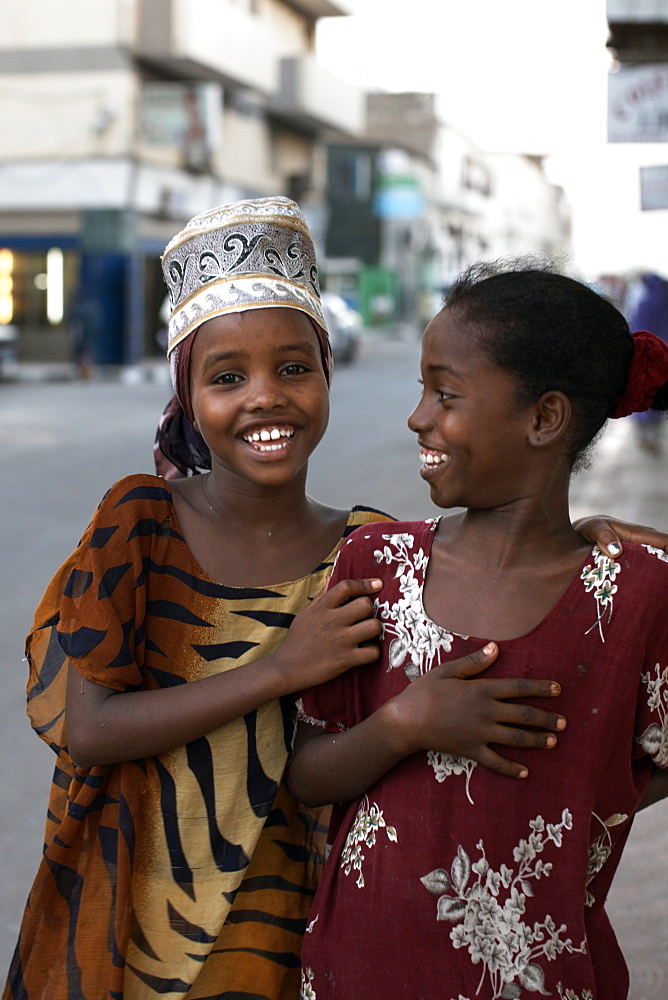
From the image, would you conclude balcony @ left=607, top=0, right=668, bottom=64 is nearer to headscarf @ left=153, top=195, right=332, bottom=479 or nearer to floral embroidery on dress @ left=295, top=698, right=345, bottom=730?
headscarf @ left=153, top=195, right=332, bottom=479

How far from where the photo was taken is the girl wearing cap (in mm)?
1624

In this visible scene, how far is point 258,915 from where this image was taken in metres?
1.69

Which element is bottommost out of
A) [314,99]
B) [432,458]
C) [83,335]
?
[432,458]

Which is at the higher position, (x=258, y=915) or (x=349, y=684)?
(x=349, y=684)

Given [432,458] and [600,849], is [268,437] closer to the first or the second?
[432,458]

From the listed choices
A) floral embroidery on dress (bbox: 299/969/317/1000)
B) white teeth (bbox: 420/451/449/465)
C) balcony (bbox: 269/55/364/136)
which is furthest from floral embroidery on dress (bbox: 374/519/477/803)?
balcony (bbox: 269/55/364/136)

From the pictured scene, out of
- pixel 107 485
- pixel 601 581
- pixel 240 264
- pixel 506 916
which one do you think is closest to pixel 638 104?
pixel 107 485

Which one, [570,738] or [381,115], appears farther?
[381,115]

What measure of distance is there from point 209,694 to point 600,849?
54 cm

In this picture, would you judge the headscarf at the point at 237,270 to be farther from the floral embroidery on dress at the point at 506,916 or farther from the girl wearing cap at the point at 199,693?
the floral embroidery on dress at the point at 506,916

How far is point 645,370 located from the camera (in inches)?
60.2

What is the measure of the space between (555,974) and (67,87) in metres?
23.5

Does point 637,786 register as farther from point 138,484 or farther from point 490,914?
point 138,484

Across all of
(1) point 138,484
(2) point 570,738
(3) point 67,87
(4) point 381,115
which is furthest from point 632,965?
(4) point 381,115
